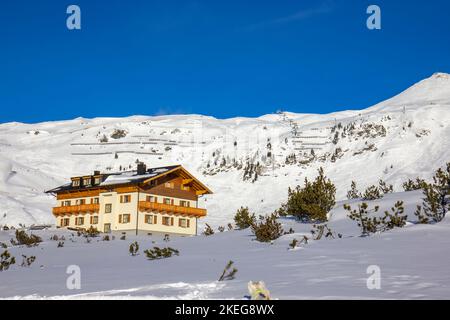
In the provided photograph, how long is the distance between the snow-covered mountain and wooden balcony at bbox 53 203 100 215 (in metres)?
6.49

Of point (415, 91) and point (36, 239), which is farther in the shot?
point (415, 91)

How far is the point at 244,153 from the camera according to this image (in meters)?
86.1

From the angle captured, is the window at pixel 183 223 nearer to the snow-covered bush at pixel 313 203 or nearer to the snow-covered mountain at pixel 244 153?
the snow-covered mountain at pixel 244 153

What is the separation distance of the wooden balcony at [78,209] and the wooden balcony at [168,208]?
5292 mm

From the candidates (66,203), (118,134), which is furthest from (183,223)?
(118,134)

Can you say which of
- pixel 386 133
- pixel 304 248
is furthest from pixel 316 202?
pixel 386 133

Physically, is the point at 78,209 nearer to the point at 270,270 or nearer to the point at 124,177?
the point at 124,177

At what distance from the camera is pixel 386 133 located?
7694 centimetres

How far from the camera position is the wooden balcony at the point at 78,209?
4928 centimetres

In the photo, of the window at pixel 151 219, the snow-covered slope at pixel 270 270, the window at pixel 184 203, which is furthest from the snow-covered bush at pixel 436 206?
the window at pixel 184 203

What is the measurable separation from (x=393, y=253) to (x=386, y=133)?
218 feet

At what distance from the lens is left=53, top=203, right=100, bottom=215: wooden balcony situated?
49281 millimetres
